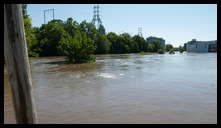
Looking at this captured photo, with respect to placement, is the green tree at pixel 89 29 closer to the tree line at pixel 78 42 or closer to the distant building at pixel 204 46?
the tree line at pixel 78 42

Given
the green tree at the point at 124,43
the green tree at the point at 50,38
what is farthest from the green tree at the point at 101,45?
the green tree at the point at 50,38

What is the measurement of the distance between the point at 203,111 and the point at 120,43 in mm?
59151

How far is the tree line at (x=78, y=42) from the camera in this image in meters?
24.8

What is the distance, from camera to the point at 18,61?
78.2 inches

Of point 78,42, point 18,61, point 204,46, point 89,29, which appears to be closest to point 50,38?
point 89,29

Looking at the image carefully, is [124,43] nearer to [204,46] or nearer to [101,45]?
[101,45]

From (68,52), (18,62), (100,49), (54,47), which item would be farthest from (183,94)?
(100,49)

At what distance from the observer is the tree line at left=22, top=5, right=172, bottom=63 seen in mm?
24828

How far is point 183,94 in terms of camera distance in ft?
26.4

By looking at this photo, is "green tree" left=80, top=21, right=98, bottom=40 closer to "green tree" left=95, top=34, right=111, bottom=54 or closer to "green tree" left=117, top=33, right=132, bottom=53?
"green tree" left=95, top=34, right=111, bottom=54

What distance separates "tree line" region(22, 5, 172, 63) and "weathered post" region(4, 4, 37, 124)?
17.5 metres

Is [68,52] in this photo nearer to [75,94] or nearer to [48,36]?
[75,94]

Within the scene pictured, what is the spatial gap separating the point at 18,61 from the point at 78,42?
2317 cm

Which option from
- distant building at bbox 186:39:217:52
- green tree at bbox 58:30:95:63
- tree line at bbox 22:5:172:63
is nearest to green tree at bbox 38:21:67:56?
tree line at bbox 22:5:172:63
